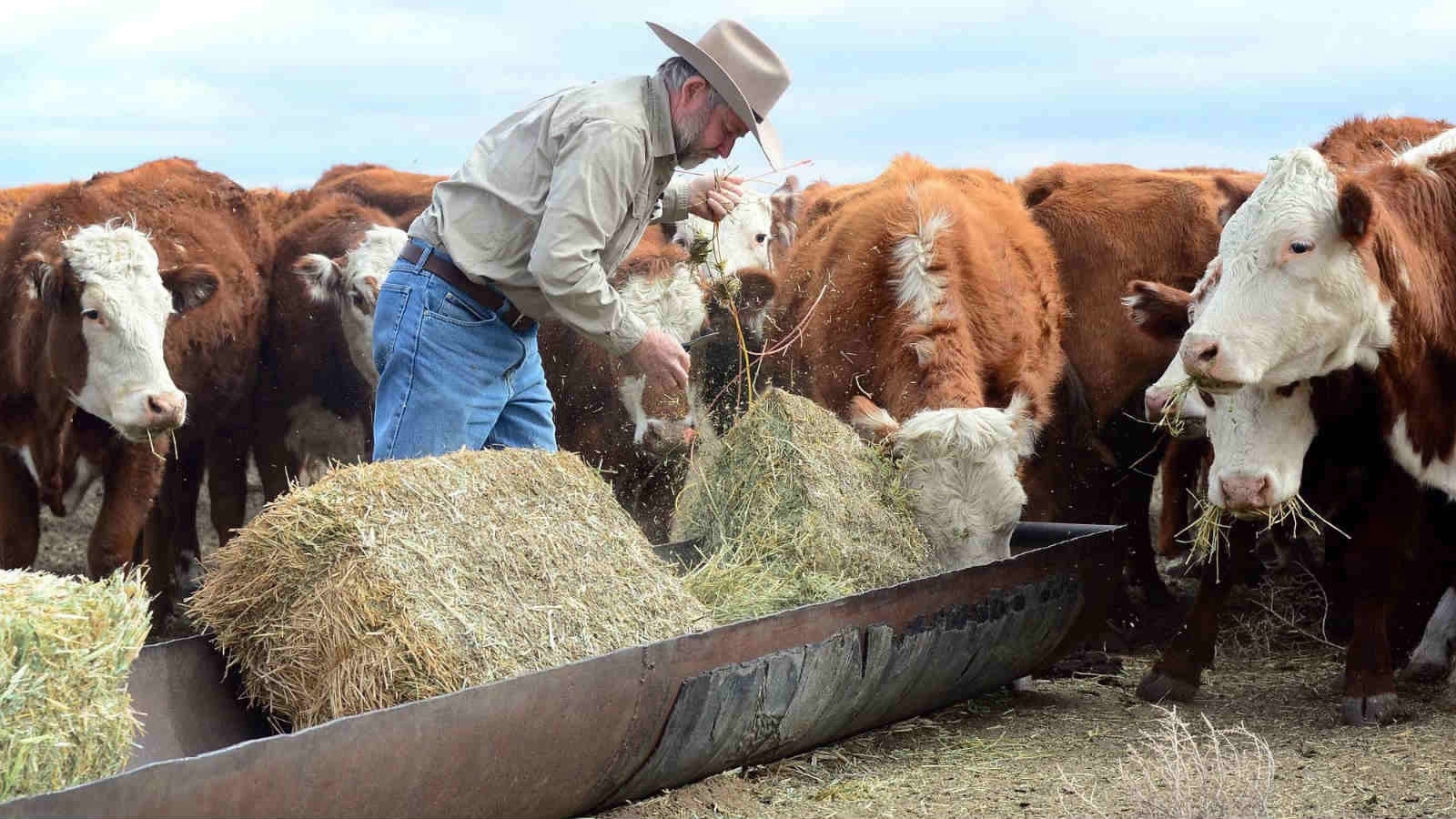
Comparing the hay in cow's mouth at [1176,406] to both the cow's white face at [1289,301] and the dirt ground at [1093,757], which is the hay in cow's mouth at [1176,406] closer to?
the cow's white face at [1289,301]

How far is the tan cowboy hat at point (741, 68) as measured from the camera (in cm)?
500

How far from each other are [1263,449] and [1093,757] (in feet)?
3.92

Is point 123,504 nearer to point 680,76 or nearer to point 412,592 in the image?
point 680,76

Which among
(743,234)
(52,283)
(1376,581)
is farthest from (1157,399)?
(52,283)

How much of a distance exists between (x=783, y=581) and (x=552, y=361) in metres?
3.24

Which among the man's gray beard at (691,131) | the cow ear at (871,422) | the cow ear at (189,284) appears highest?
the man's gray beard at (691,131)

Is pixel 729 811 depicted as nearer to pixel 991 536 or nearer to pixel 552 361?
pixel 991 536

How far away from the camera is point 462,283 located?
17.0 ft

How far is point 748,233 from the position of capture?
33.7ft

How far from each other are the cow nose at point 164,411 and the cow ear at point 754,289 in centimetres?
275

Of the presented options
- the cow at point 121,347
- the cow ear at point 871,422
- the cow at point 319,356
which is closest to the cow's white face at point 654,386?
the cow ear at point 871,422

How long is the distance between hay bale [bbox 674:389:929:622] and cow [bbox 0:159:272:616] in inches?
98.6

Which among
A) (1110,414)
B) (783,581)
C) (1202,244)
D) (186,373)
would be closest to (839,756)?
(783,581)

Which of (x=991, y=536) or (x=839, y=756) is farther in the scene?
(x=991, y=536)
